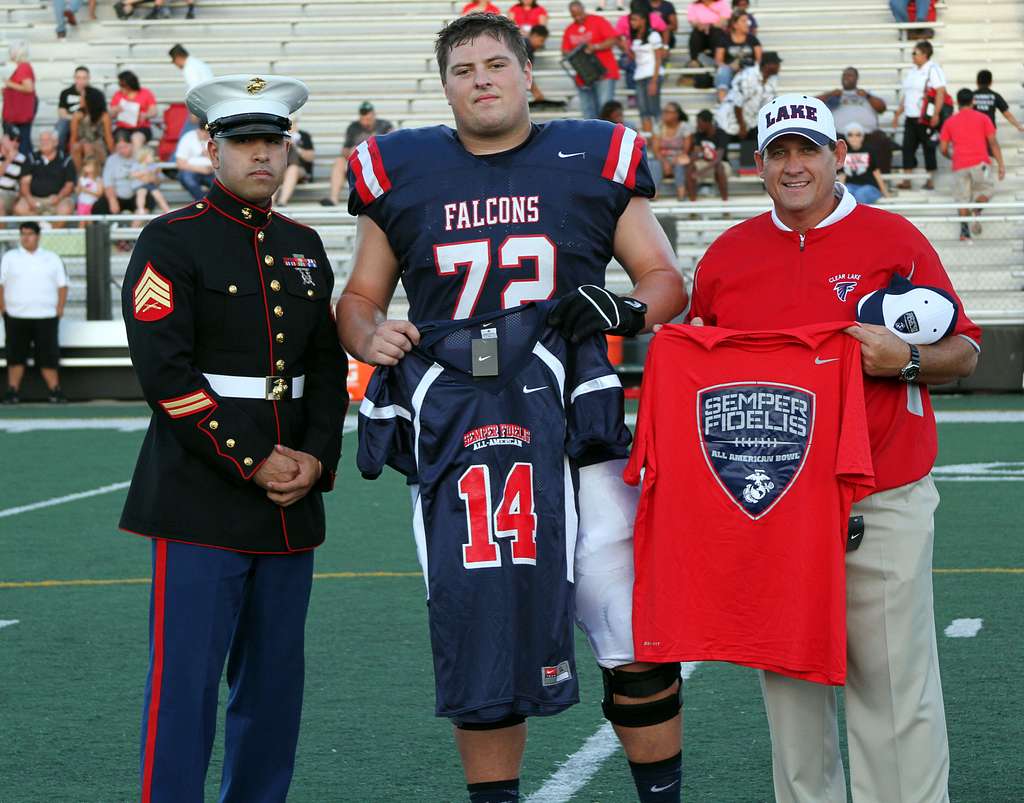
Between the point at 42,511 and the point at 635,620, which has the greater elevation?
the point at 635,620

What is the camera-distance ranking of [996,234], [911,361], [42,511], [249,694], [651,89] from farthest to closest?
[651,89]
[996,234]
[42,511]
[249,694]
[911,361]

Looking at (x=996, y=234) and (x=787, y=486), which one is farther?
(x=996, y=234)

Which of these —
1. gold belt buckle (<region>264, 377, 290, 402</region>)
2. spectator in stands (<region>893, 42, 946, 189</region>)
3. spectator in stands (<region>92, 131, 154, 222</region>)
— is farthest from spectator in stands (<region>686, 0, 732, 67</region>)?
gold belt buckle (<region>264, 377, 290, 402</region>)

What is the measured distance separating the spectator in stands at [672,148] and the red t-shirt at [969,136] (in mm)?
2469

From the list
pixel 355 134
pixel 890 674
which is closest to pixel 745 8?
pixel 355 134

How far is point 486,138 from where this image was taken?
3564 mm

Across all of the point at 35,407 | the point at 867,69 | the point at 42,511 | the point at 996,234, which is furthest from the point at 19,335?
the point at 867,69

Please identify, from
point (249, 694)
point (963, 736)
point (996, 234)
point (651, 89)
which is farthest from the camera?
point (651, 89)

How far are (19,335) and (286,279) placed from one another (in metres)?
11.2

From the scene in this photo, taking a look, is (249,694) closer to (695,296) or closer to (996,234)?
(695,296)

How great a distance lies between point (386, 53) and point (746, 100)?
481cm

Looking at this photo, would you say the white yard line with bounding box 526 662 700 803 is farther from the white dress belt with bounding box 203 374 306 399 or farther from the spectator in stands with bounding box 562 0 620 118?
the spectator in stands with bounding box 562 0 620 118

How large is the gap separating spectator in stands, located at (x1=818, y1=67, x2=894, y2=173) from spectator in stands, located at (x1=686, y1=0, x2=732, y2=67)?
86.9 inches

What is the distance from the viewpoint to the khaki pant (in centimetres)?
343
